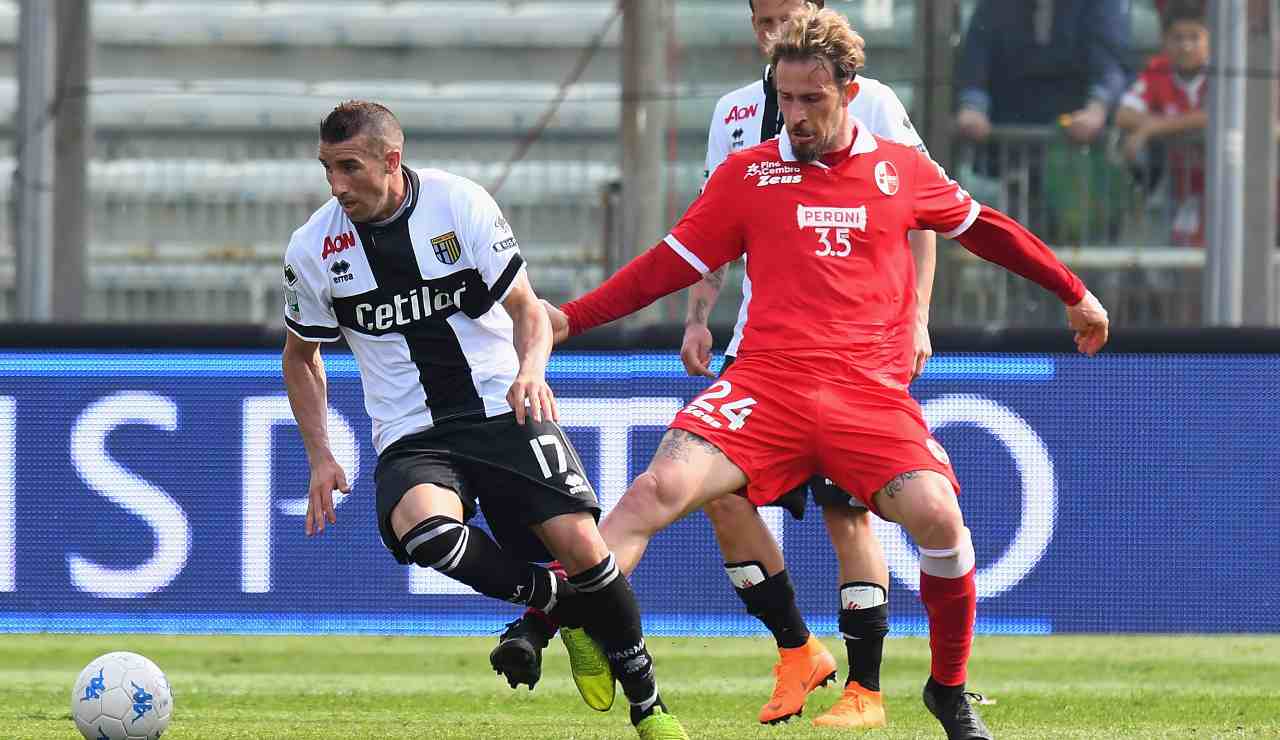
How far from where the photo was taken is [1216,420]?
7.26 meters

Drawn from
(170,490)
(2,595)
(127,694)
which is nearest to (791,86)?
(127,694)

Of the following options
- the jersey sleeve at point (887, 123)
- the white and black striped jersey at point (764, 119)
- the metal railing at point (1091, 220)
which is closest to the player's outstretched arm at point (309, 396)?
the white and black striped jersey at point (764, 119)

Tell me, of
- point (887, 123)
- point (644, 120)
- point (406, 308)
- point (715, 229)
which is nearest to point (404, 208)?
point (406, 308)

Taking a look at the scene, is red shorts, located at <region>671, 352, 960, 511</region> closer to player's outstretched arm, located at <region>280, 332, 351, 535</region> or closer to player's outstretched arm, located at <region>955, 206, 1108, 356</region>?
player's outstretched arm, located at <region>955, 206, 1108, 356</region>

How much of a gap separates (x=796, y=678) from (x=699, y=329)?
3.55ft

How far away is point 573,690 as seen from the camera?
6.78 m

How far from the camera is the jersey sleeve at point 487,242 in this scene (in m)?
5.18

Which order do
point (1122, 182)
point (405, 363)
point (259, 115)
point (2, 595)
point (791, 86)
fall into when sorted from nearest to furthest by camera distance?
point (791, 86) < point (405, 363) < point (2, 595) < point (1122, 182) < point (259, 115)

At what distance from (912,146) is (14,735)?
2.95m

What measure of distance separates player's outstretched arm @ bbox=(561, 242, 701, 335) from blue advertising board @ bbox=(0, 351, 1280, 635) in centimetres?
213

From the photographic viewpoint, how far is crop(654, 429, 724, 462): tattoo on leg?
4.84 metres

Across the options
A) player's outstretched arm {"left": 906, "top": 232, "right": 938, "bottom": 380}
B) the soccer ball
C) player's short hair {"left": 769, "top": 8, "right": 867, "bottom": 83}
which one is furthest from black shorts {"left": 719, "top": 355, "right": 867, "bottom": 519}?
the soccer ball

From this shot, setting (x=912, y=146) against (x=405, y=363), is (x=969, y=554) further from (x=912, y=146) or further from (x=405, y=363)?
(x=405, y=363)

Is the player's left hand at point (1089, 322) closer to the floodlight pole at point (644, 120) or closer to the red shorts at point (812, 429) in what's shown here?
the red shorts at point (812, 429)
